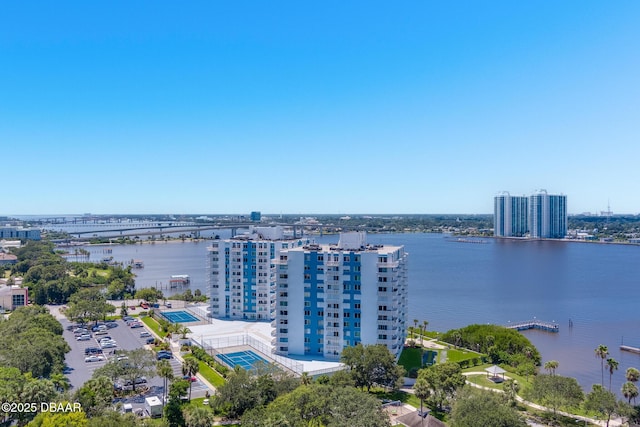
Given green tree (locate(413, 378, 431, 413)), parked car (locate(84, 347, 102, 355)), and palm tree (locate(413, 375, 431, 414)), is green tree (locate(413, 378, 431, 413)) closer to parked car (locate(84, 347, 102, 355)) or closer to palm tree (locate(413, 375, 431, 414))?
palm tree (locate(413, 375, 431, 414))

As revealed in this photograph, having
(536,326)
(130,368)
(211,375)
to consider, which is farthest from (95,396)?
(536,326)

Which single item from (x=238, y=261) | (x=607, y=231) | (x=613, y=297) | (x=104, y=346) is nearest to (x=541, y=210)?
(x=607, y=231)

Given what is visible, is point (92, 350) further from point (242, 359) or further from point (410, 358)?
point (410, 358)

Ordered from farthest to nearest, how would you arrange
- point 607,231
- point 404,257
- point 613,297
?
point 607,231, point 613,297, point 404,257

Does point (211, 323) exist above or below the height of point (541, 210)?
below

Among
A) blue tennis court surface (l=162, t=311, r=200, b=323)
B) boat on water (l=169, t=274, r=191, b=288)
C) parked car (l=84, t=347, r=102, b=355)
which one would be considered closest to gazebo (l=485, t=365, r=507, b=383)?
blue tennis court surface (l=162, t=311, r=200, b=323)

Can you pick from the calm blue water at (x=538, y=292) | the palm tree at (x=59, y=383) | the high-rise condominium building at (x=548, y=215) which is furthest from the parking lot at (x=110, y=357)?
the high-rise condominium building at (x=548, y=215)

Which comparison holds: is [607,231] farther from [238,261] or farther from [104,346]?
[104,346]

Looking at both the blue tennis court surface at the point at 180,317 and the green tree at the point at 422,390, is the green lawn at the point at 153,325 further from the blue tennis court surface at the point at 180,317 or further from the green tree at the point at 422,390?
the green tree at the point at 422,390
